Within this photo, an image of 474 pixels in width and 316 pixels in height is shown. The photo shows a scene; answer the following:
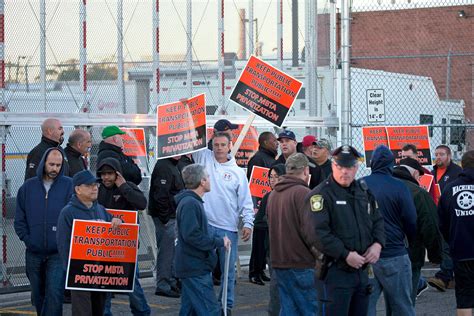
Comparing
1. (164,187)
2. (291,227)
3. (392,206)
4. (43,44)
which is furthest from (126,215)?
(43,44)

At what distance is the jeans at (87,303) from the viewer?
866cm

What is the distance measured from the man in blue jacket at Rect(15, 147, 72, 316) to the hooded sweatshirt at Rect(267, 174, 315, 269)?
2.01 metres

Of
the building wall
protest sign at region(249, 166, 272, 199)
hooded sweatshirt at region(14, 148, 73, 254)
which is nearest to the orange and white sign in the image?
protest sign at region(249, 166, 272, 199)

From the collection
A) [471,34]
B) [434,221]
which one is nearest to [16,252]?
[434,221]

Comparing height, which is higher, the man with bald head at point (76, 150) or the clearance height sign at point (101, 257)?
the man with bald head at point (76, 150)

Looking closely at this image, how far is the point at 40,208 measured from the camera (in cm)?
927

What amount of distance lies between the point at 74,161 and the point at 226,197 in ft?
7.07

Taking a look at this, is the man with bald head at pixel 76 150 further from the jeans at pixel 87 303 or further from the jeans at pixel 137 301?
the jeans at pixel 87 303

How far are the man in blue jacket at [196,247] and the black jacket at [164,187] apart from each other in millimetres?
3207

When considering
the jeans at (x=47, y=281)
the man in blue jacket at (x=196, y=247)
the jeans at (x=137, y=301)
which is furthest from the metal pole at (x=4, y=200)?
the man in blue jacket at (x=196, y=247)

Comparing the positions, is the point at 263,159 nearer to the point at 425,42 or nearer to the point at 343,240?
the point at 343,240

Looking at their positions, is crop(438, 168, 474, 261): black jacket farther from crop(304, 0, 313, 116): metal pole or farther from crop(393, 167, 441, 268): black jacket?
crop(304, 0, 313, 116): metal pole

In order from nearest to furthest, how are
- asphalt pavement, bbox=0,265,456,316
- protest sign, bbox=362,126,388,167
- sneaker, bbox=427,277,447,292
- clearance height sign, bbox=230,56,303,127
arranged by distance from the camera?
asphalt pavement, bbox=0,265,456,316, clearance height sign, bbox=230,56,303,127, sneaker, bbox=427,277,447,292, protest sign, bbox=362,126,388,167

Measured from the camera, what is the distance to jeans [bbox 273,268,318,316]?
882cm
